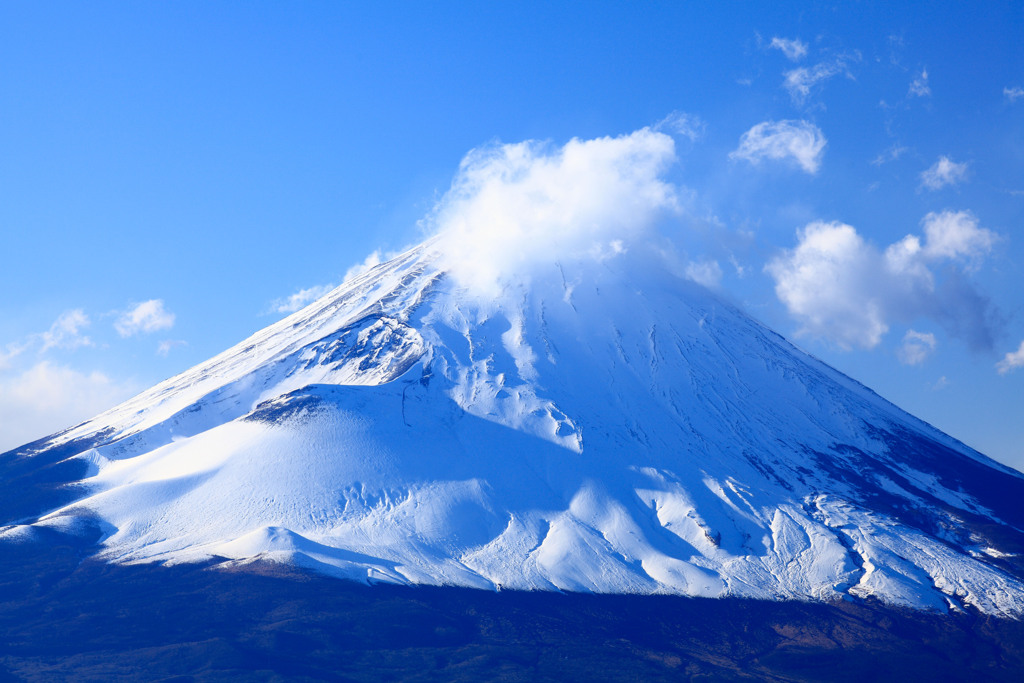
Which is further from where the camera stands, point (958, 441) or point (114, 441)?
A: point (958, 441)

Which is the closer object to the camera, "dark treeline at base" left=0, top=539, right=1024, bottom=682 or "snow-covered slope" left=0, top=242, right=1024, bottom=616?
"dark treeline at base" left=0, top=539, right=1024, bottom=682

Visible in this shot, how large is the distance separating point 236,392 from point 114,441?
542 inches

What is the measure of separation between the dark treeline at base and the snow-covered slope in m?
2.29

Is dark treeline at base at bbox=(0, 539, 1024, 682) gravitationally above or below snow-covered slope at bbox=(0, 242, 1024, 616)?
below

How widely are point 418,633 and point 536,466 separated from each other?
92.7ft

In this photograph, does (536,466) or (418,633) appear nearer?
(418,633)

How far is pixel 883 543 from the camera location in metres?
79.6

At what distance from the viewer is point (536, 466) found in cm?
8756

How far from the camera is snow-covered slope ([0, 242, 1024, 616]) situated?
241 feet

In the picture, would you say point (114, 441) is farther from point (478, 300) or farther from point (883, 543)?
point (883, 543)

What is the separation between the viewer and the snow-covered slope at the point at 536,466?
73375mm

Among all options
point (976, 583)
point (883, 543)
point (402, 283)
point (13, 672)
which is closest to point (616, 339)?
point (402, 283)

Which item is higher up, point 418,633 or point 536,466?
point 536,466

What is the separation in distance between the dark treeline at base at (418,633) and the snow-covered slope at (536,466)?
2291 millimetres
